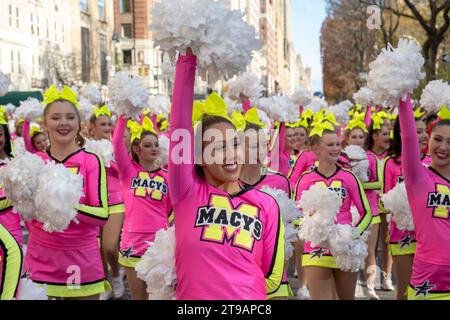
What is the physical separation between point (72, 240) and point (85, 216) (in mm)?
281

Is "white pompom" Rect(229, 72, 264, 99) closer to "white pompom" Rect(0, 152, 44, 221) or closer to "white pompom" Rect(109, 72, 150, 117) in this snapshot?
"white pompom" Rect(109, 72, 150, 117)

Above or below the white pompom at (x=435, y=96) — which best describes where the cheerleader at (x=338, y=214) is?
below

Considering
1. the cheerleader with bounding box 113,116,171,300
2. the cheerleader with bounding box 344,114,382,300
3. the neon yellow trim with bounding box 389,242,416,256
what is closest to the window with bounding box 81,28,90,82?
the cheerleader with bounding box 344,114,382,300

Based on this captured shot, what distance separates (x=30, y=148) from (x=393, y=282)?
186 inches

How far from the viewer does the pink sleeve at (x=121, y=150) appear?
5043mm

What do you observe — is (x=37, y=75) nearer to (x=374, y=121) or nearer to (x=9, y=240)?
(x=374, y=121)

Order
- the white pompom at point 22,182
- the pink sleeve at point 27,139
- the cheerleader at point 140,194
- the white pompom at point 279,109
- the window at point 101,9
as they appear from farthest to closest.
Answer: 1. the window at point 101,9
2. the pink sleeve at point 27,139
3. the white pompom at point 279,109
4. the cheerleader at point 140,194
5. the white pompom at point 22,182

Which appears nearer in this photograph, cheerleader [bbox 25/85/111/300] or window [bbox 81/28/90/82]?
cheerleader [bbox 25/85/111/300]

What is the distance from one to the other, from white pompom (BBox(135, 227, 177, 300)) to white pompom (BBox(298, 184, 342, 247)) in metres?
1.93

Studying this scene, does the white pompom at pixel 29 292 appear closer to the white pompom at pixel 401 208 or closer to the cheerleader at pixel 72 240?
the cheerleader at pixel 72 240

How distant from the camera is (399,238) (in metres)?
5.34

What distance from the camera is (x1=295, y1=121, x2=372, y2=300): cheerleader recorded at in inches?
189

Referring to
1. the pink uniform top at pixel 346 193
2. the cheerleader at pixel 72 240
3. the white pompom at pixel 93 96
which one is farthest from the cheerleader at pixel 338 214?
the white pompom at pixel 93 96

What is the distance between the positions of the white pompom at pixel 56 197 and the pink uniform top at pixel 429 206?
1950 mm
